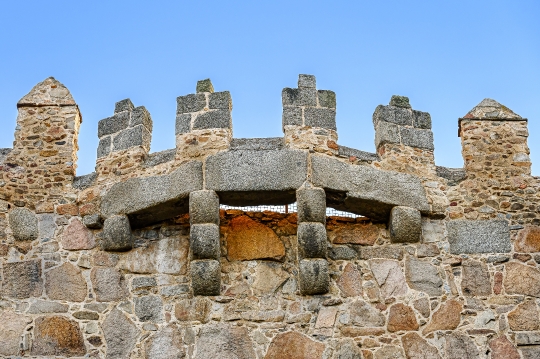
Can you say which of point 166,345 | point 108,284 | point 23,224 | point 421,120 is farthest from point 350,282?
point 23,224

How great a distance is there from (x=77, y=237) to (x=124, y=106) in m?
1.40

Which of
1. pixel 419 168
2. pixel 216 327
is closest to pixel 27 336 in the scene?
pixel 216 327

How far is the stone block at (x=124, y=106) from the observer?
359 inches

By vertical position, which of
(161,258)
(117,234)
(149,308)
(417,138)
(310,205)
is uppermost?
(417,138)

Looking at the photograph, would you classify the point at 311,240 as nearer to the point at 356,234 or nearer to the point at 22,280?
the point at 356,234

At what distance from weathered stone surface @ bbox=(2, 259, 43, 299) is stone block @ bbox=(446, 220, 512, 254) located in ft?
12.8

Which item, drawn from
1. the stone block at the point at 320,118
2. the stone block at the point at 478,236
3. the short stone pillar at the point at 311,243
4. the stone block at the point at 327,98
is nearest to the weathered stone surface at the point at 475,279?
the stone block at the point at 478,236

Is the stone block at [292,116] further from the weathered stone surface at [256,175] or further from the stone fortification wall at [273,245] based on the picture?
the weathered stone surface at [256,175]

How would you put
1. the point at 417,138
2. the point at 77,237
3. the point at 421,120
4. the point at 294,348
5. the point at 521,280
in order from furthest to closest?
1. the point at 421,120
2. the point at 417,138
3. the point at 77,237
4. the point at 521,280
5. the point at 294,348

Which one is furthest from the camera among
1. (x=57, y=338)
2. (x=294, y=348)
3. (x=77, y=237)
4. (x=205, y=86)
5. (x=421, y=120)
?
(x=421, y=120)

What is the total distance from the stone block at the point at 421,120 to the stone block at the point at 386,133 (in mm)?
248

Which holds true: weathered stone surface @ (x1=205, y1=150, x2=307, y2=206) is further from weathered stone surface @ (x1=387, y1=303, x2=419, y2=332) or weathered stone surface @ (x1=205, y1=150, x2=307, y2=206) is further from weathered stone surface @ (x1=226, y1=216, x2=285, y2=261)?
weathered stone surface @ (x1=387, y1=303, x2=419, y2=332)

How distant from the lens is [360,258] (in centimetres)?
851

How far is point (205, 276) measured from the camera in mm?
8117
